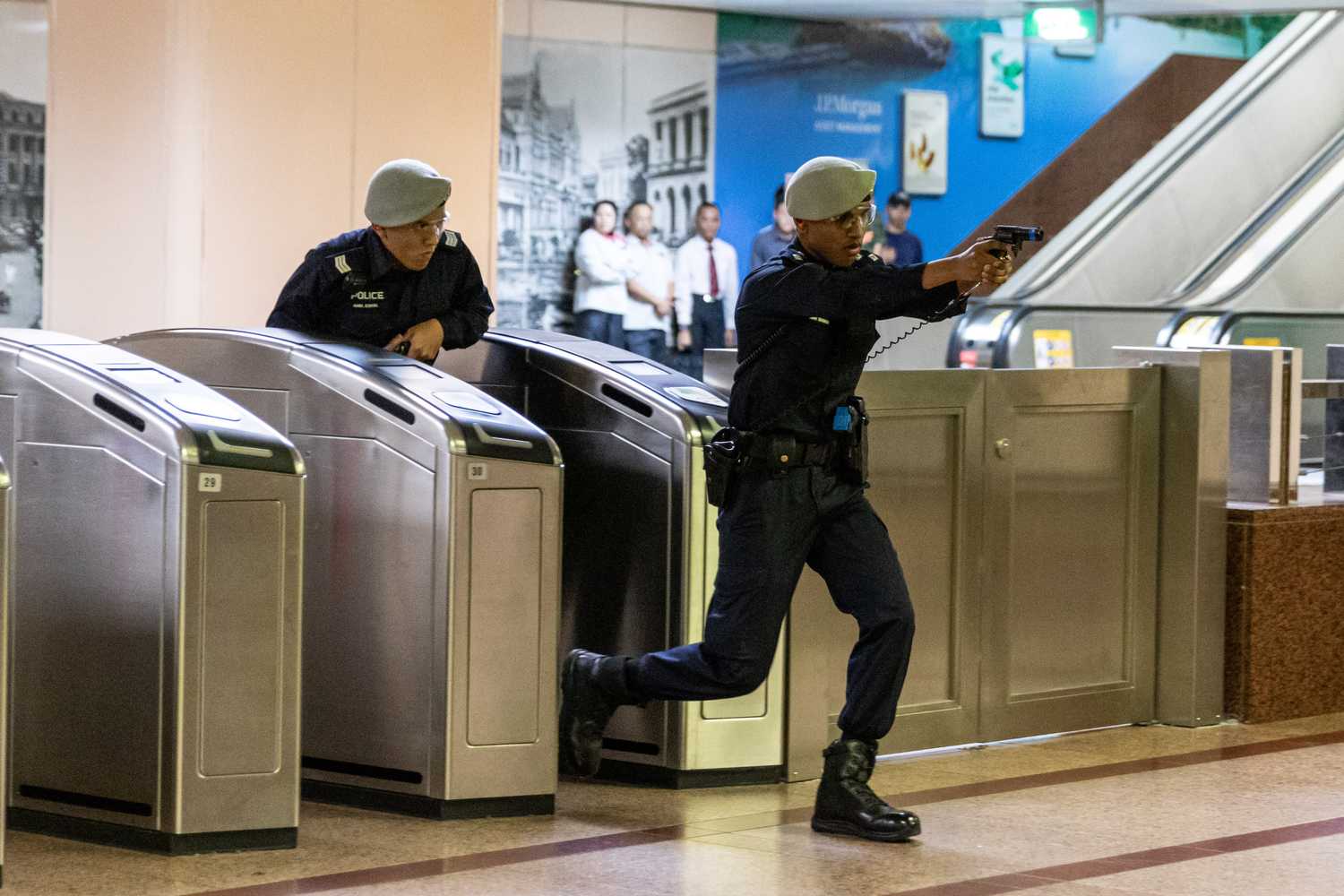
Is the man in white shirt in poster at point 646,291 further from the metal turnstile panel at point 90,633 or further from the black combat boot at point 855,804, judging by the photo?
the metal turnstile panel at point 90,633

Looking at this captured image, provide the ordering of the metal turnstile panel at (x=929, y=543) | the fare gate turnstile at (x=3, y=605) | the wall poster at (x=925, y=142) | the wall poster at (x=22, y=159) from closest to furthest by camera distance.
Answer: the fare gate turnstile at (x=3, y=605), the metal turnstile panel at (x=929, y=543), the wall poster at (x=22, y=159), the wall poster at (x=925, y=142)

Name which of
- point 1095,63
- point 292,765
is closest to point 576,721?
point 292,765

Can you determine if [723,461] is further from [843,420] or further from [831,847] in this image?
[831,847]

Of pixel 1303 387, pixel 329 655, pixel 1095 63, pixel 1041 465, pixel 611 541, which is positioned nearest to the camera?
pixel 329 655

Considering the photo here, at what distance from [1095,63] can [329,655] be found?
15348mm

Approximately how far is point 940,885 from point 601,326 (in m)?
10.8

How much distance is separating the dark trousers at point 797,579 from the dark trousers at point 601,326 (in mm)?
10086

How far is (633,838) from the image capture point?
4.87 m

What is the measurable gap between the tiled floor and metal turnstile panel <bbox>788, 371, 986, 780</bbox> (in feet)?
0.77

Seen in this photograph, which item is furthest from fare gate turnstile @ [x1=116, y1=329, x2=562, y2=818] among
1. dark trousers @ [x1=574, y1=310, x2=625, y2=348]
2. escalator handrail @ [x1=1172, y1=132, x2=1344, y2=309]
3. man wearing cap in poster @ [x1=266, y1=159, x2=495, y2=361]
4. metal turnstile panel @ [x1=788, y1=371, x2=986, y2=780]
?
dark trousers @ [x1=574, y1=310, x2=625, y2=348]

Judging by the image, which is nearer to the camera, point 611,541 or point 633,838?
point 633,838

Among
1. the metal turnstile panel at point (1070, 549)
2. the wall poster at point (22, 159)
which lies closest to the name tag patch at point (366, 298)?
the metal turnstile panel at point (1070, 549)

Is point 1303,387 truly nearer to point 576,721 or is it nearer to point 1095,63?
point 576,721

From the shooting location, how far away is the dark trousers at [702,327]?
15.6m
